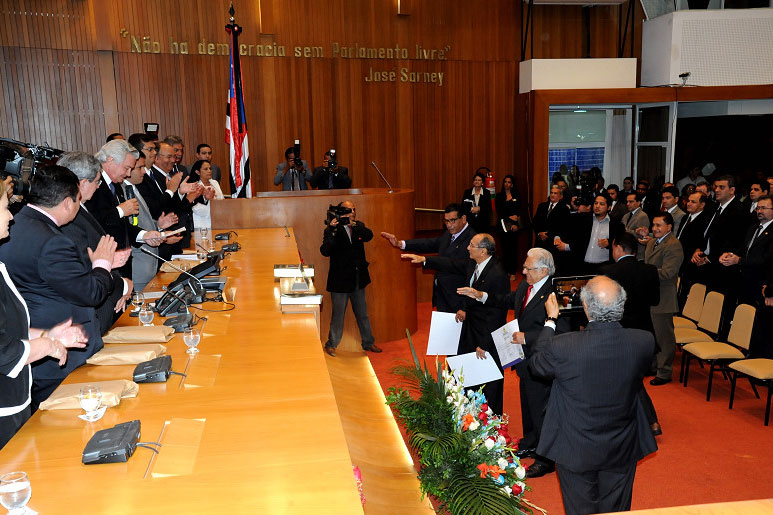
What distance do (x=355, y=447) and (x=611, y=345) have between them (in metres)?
1.70

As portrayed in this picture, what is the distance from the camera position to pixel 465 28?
1113cm

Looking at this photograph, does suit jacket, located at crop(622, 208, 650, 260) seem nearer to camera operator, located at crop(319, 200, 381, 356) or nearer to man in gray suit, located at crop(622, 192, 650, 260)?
man in gray suit, located at crop(622, 192, 650, 260)

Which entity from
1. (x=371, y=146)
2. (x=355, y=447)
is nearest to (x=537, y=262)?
(x=355, y=447)

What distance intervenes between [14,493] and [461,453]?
1.98 m

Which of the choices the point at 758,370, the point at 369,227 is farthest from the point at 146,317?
the point at 758,370

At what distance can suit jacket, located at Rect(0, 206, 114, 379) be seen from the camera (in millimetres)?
2916

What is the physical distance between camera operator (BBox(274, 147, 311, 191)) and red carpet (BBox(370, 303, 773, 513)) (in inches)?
143

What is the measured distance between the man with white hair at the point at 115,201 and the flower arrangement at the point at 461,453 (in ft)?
7.17

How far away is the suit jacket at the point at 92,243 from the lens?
3383 millimetres

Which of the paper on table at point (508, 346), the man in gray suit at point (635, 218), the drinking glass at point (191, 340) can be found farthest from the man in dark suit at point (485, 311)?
the man in gray suit at point (635, 218)

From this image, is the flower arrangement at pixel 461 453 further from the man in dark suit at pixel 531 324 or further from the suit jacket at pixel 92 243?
the suit jacket at pixel 92 243

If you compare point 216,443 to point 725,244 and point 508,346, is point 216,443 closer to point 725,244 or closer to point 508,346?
point 508,346

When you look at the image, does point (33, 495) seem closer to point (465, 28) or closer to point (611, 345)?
point (611, 345)

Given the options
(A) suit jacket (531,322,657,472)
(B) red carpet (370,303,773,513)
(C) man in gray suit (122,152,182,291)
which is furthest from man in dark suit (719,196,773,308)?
(C) man in gray suit (122,152,182,291)
